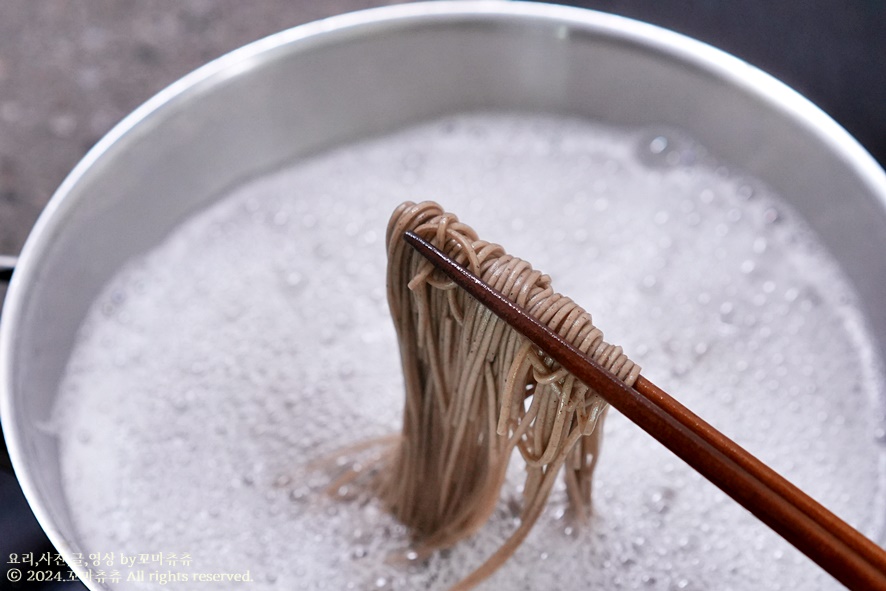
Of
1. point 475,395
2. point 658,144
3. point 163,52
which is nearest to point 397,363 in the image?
point 475,395

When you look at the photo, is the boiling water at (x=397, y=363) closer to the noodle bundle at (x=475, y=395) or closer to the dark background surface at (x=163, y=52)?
the noodle bundle at (x=475, y=395)

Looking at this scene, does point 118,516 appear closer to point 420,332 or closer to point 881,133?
point 420,332

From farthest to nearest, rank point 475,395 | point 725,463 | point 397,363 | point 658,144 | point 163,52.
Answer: point 163,52 → point 658,144 → point 397,363 → point 475,395 → point 725,463

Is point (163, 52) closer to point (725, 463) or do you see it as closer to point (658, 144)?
point (658, 144)

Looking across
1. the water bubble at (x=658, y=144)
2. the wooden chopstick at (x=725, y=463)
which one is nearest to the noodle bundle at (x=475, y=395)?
the wooden chopstick at (x=725, y=463)

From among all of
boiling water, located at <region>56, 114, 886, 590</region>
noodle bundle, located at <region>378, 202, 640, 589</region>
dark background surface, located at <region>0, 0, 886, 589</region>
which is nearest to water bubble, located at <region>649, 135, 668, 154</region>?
boiling water, located at <region>56, 114, 886, 590</region>

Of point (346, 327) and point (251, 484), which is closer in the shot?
point (251, 484)

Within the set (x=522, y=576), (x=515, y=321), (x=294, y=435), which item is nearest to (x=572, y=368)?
(x=515, y=321)
